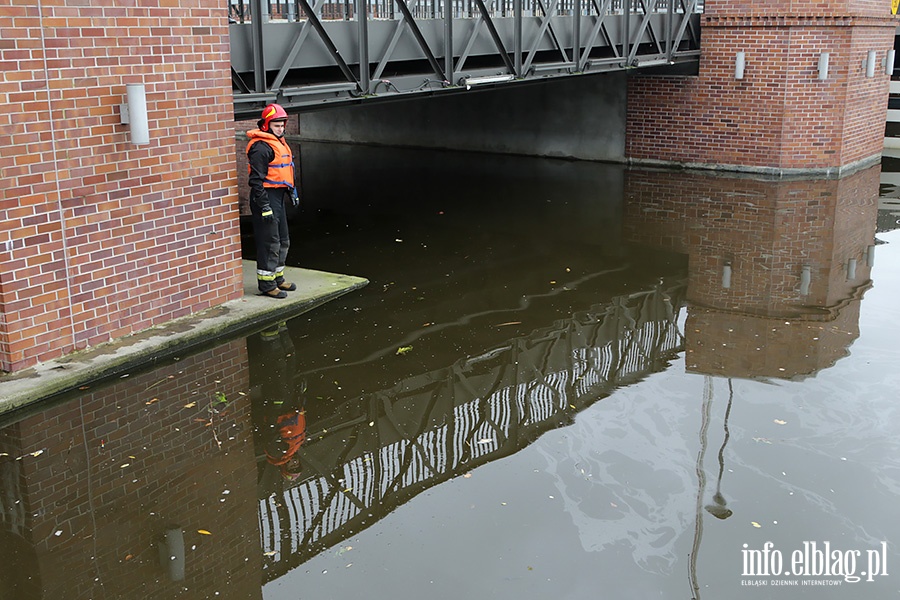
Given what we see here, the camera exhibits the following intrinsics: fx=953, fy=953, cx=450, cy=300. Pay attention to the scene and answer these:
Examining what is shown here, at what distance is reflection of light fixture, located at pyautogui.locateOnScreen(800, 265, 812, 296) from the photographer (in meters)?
9.38

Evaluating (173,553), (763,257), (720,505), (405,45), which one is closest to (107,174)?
(173,553)

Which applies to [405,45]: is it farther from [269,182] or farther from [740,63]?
[740,63]

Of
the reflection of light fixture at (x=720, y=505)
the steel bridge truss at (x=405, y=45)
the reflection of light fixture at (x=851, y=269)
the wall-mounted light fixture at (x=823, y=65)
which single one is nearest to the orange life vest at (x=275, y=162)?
the steel bridge truss at (x=405, y=45)

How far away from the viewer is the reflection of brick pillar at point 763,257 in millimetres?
7711

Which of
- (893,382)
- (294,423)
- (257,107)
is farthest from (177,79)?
(893,382)

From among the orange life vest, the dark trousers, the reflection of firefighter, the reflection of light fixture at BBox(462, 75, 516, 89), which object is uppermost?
the reflection of light fixture at BBox(462, 75, 516, 89)

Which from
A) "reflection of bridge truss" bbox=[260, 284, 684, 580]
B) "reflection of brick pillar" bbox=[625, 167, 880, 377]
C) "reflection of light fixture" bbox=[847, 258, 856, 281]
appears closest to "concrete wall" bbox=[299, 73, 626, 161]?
"reflection of brick pillar" bbox=[625, 167, 880, 377]

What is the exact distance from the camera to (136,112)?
7059mm

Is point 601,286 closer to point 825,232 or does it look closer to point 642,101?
point 825,232

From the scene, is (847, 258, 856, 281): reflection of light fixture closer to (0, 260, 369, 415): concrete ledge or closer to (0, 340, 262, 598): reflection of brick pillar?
(0, 260, 369, 415): concrete ledge

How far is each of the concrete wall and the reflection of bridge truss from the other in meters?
9.64

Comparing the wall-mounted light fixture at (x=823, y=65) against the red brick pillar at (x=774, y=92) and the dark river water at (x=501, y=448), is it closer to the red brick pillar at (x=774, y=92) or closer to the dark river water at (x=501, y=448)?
the red brick pillar at (x=774, y=92)

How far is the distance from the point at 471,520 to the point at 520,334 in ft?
10.5

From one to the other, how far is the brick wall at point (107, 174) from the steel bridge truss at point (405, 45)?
2.62ft
